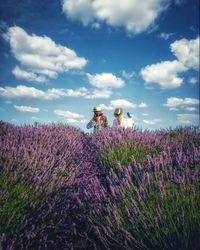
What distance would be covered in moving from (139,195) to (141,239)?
350 millimetres

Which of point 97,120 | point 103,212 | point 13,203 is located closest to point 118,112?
point 97,120

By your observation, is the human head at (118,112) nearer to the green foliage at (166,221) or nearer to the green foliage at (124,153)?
the green foliage at (124,153)

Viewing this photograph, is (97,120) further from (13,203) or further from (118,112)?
(13,203)

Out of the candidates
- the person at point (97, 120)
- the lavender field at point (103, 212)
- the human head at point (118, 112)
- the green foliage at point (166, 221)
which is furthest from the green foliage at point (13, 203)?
the person at point (97, 120)

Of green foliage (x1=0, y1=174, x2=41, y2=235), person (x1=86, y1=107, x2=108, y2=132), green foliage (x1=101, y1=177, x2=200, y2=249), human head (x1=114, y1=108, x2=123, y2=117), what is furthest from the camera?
person (x1=86, y1=107, x2=108, y2=132)

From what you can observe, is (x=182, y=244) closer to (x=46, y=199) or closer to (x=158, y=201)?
(x=158, y=201)

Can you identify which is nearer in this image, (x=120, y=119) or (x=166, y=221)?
(x=166, y=221)

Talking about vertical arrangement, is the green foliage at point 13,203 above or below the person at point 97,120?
below

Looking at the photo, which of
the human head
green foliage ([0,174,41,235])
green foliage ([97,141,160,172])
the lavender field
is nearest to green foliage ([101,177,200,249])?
the lavender field

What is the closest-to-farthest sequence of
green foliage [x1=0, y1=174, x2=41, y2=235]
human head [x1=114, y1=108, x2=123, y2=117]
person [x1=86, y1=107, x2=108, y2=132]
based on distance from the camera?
green foliage [x1=0, y1=174, x2=41, y2=235] < human head [x1=114, y1=108, x2=123, y2=117] < person [x1=86, y1=107, x2=108, y2=132]

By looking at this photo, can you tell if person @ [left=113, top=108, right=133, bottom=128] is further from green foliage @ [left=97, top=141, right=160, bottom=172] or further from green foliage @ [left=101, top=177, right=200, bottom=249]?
green foliage @ [left=101, top=177, right=200, bottom=249]

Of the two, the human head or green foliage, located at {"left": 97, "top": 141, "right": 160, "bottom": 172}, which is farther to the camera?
the human head

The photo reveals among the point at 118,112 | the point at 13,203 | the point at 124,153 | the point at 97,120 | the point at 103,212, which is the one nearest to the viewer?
the point at 13,203

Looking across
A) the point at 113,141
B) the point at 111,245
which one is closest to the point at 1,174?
the point at 111,245
